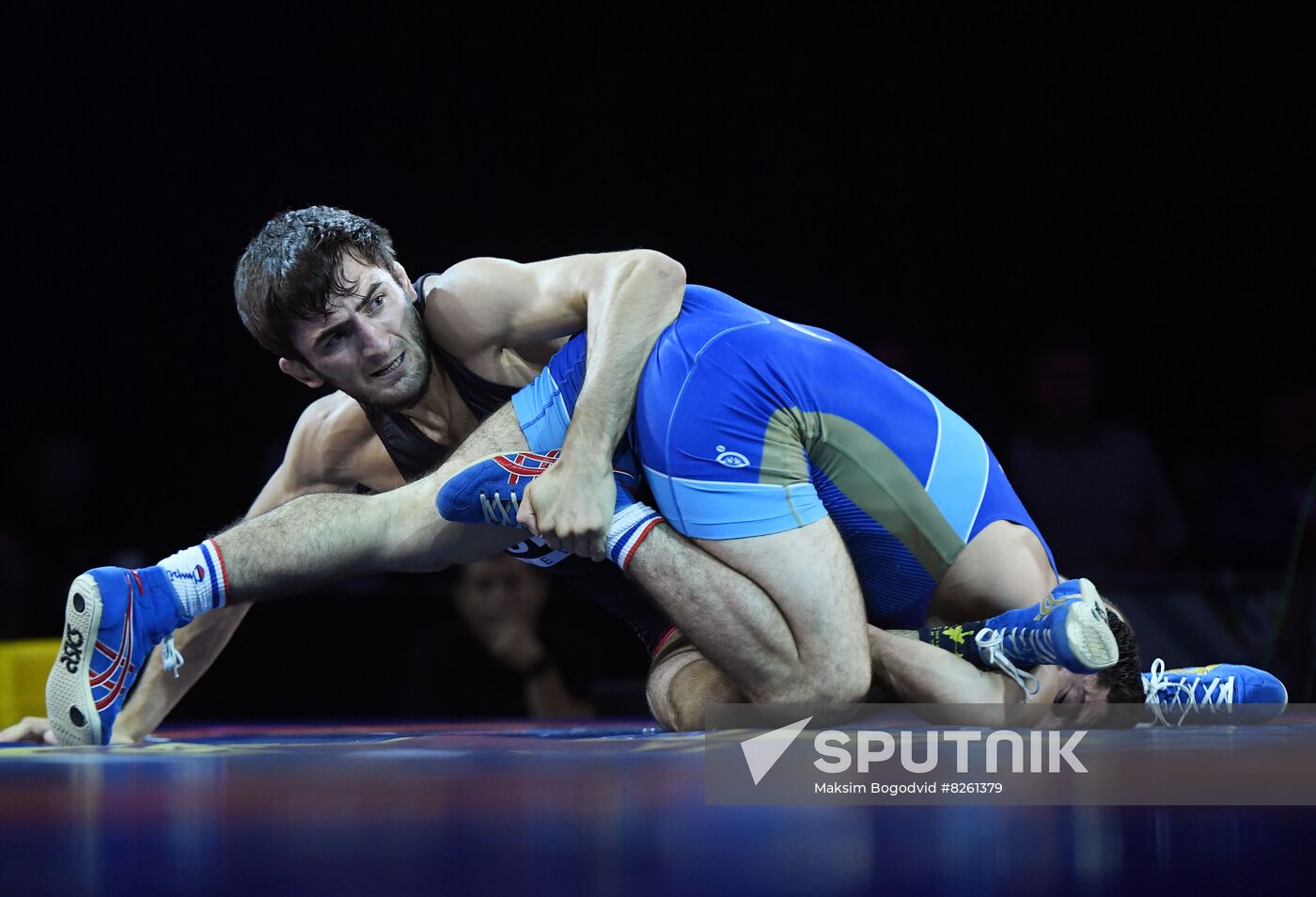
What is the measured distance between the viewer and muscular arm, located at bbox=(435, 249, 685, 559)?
1678 mm

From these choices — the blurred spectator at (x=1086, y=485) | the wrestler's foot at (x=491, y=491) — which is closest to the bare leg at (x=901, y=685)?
the wrestler's foot at (x=491, y=491)

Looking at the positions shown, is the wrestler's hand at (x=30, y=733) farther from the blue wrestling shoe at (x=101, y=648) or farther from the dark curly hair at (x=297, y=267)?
the dark curly hair at (x=297, y=267)

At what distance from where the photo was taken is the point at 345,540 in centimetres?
176

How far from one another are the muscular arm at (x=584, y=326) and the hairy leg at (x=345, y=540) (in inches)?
6.5

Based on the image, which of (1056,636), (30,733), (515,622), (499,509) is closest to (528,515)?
(499,509)

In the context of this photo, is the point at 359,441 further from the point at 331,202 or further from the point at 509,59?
the point at 509,59

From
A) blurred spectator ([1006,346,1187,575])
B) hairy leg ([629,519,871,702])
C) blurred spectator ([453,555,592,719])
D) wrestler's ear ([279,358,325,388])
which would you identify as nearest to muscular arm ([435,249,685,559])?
hairy leg ([629,519,871,702])

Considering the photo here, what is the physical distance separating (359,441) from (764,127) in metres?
2.50

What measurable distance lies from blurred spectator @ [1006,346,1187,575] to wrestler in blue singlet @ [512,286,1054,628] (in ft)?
5.72

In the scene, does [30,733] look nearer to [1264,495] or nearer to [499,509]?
[499,509]

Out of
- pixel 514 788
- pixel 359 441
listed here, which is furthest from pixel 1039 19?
pixel 514 788

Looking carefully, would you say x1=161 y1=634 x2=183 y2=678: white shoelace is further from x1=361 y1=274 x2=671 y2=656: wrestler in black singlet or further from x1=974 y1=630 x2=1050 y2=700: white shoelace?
x1=974 y1=630 x2=1050 y2=700: white shoelace

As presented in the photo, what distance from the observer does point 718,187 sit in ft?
14.5

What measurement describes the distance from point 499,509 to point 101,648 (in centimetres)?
51
